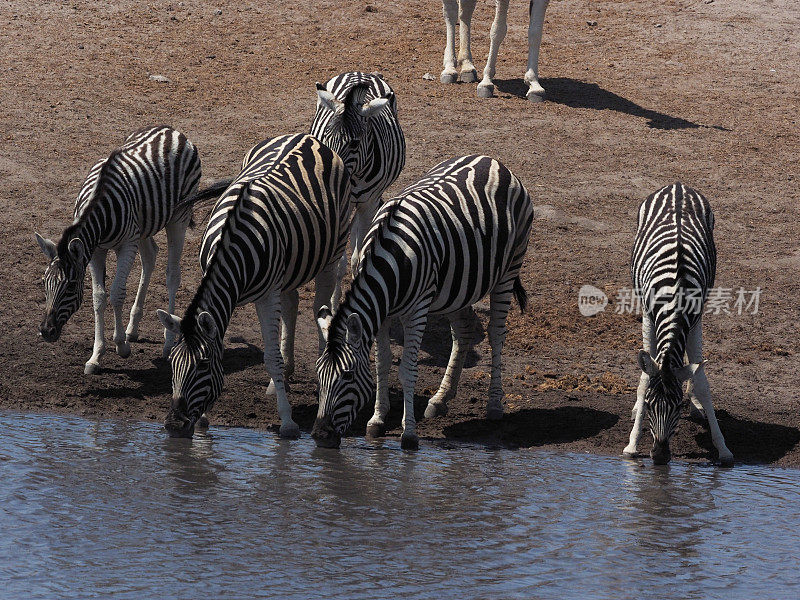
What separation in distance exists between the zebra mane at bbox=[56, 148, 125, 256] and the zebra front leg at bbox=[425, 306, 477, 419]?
3.48 metres

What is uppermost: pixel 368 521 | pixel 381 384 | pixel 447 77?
pixel 447 77

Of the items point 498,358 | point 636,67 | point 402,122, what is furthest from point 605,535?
point 636,67

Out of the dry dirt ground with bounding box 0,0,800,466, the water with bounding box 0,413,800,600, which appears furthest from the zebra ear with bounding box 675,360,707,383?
the dry dirt ground with bounding box 0,0,800,466

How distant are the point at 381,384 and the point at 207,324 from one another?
1.74 m

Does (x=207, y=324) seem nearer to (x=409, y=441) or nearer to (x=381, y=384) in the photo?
(x=381, y=384)

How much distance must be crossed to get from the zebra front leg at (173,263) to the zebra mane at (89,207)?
0.97 metres

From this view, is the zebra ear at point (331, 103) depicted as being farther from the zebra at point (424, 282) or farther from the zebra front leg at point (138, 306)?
the zebra front leg at point (138, 306)

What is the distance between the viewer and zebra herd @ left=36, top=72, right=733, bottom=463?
899 cm

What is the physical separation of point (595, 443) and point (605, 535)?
94.9 inches

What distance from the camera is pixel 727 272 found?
43.8 ft

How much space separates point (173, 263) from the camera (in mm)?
11773

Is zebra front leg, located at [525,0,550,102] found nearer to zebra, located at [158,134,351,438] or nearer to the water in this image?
zebra, located at [158,134,351,438]

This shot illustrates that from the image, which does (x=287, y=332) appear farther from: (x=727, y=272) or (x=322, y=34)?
(x=322, y=34)

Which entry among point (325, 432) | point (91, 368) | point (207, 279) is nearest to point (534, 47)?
point (91, 368)
